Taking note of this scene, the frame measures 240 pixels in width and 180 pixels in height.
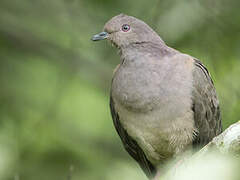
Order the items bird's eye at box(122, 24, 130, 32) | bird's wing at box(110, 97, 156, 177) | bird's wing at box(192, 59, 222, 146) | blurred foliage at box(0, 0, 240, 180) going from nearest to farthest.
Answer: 1. bird's wing at box(192, 59, 222, 146)
2. bird's wing at box(110, 97, 156, 177)
3. bird's eye at box(122, 24, 130, 32)
4. blurred foliage at box(0, 0, 240, 180)

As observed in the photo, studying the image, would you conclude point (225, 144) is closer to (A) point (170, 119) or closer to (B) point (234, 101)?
(A) point (170, 119)

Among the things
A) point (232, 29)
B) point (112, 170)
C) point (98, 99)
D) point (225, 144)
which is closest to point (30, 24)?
point (98, 99)

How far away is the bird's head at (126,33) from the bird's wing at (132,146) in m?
0.62

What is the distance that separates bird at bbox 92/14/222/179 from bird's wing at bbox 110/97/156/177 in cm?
2

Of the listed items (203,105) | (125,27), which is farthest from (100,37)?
(203,105)

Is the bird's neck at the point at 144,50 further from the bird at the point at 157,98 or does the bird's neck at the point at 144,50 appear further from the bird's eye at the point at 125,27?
the bird's eye at the point at 125,27

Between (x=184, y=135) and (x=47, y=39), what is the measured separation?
2.47 m

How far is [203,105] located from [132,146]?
847 millimetres

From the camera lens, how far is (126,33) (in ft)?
16.6

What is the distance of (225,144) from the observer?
121 inches

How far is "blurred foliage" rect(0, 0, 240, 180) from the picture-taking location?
554 cm

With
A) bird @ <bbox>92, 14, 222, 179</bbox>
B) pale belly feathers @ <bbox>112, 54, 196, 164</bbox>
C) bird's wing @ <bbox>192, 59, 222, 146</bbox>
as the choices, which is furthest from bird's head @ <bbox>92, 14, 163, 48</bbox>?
bird's wing @ <bbox>192, 59, 222, 146</bbox>

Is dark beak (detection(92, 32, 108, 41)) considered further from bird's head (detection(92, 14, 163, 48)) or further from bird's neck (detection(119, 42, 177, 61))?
bird's neck (detection(119, 42, 177, 61))

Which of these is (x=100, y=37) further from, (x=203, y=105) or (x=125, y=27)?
(x=203, y=105)
